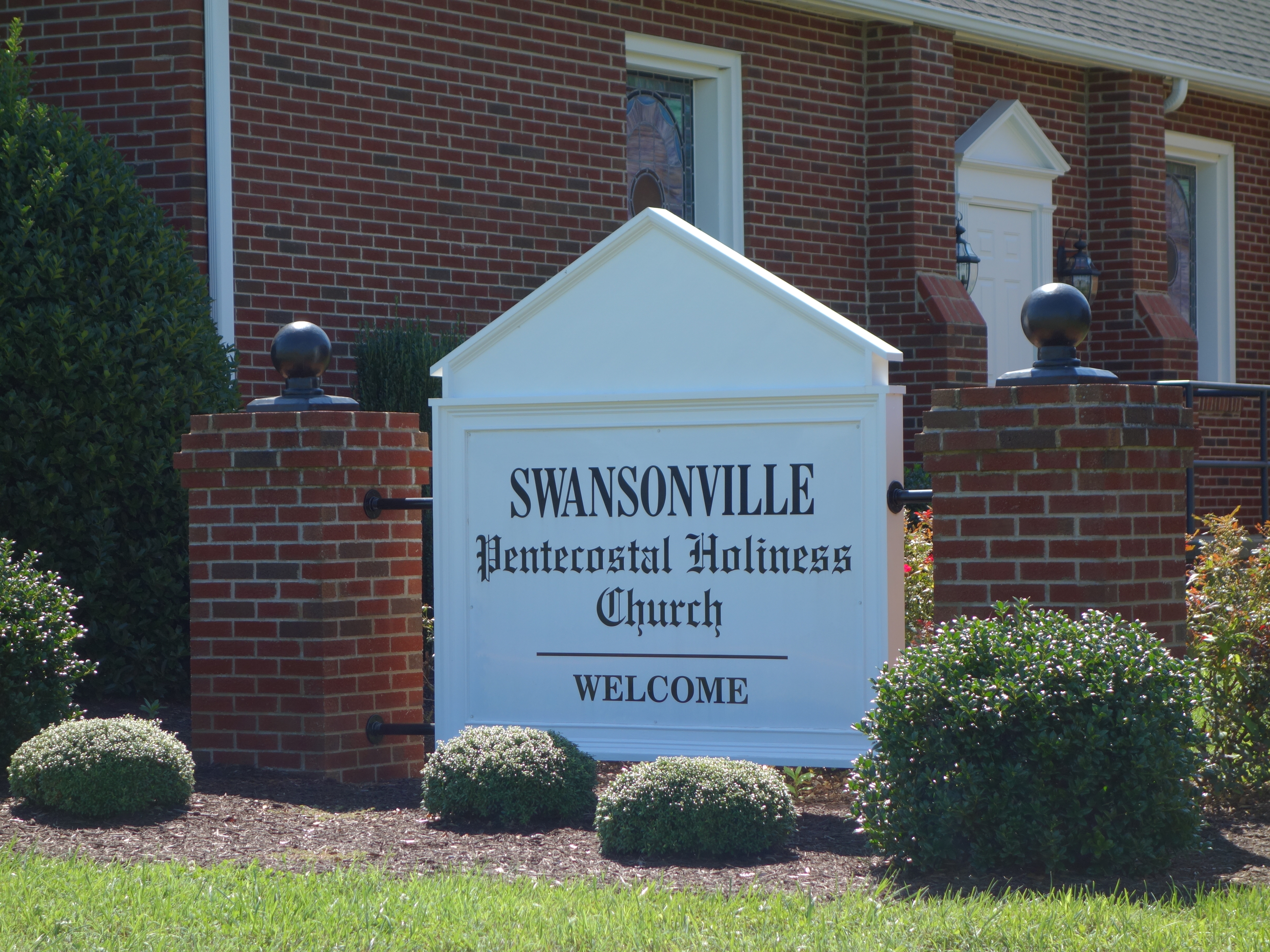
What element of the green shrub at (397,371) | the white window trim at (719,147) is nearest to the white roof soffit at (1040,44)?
the white window trim at (719,147)

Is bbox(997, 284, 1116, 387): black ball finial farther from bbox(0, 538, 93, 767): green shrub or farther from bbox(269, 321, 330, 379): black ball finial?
bbox(0, 538, 93, 767): green shrub

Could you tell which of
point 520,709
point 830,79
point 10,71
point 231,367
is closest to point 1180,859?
point 520,709

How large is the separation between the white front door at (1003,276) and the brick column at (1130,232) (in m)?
Answer: 0.86

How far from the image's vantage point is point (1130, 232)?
14203mm

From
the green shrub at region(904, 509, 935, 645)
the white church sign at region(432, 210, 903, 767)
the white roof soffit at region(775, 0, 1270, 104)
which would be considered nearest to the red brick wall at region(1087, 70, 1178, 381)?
the white roof soffit at region(775, 0, 1270, 104)

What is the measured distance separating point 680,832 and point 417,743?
231 centimetres

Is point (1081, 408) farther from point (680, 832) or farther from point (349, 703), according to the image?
point (349, 703)

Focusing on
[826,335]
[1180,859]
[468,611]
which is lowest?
[1180,859]

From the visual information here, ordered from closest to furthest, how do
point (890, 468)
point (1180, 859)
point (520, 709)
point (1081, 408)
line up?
point (1180, 859) < point (1081, 408) < point (890, 468) < point (520, 709)

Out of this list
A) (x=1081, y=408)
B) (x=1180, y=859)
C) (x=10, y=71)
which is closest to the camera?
(x=1180, y=859)

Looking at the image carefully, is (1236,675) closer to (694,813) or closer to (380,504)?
(694,813)

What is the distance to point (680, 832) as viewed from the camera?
493 centimetres

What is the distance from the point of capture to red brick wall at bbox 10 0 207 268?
908 centimetres

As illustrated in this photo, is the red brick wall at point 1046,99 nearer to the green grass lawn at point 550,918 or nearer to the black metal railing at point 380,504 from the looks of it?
the black metal railing at point 380,504
